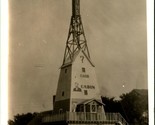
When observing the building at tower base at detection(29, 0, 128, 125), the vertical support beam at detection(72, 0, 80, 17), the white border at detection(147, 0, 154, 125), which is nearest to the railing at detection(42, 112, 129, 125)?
the building at tower base at detection(29, 0, 128, 125)

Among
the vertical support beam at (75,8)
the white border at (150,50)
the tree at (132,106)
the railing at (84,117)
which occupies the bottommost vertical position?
the railing at (84,117)

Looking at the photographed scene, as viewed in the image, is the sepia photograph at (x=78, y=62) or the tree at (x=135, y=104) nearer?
the sepia photograph at (x=78, y=62)

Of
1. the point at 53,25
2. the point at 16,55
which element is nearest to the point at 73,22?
the point at 53,25

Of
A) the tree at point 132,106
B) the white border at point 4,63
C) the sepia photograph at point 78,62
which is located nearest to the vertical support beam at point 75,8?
the sepia photograph at point 78,62

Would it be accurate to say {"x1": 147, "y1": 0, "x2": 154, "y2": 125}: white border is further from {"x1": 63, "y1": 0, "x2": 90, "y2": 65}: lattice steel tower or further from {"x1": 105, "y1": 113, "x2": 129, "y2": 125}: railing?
{"x1": 63, "y1": 0, "x2": 90, "y2": 65}: lattice steel tower

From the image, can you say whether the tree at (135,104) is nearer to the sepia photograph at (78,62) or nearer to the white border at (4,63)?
the sepia photograph at (78,62)

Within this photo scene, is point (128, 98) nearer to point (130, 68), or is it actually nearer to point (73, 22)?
point (130, 68)

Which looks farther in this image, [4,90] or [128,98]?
[128,98]
